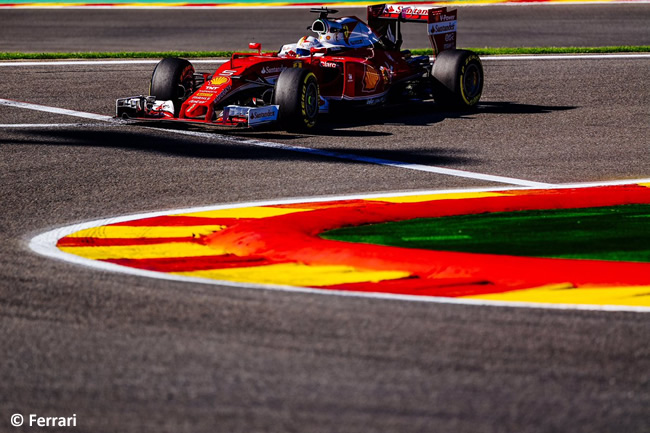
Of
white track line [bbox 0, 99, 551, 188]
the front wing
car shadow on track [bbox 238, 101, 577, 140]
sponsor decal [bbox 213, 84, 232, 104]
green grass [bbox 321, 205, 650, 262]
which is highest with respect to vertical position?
sponsor decal [bbox 213, 84, 232, 104]

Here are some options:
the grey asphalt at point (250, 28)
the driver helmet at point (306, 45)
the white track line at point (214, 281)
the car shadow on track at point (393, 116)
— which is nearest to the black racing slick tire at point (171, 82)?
the car shadow on track at point (393, 116)

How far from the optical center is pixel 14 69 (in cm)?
1634

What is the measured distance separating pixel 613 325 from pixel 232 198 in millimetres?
3789

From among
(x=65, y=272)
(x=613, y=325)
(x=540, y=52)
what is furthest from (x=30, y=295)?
(x=540, y=52)

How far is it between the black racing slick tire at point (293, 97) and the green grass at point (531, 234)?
4.12 meters

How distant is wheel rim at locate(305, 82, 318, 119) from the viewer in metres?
11.5

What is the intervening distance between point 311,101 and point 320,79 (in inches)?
28.6

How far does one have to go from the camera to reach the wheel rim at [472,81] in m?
13.2

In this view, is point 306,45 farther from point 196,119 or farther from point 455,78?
point 196,119

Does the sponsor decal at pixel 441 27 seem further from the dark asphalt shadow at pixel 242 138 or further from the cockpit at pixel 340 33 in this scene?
the dark asphalt shadow at pixel 242 138

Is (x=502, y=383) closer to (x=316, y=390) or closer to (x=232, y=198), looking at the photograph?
(x=316, y=390)

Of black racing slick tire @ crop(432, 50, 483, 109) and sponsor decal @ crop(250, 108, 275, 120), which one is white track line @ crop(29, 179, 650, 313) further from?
black racing slick tire @ crop(432, 50, 483, 109)

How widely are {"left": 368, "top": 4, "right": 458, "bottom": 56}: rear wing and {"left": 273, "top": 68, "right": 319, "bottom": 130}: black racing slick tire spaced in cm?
238

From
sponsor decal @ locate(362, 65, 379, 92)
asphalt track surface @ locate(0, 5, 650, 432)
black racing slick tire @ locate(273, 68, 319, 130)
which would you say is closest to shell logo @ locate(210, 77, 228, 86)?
black racing slick tire @ locate(273, 68, 319, 130)
